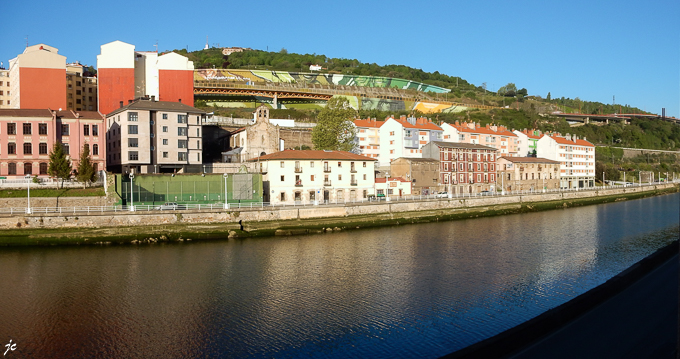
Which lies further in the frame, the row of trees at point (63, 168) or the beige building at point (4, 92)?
the beige building at point (4, 92)

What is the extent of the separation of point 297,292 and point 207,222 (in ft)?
62.4

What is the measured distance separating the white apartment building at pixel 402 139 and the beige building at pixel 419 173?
695 cm

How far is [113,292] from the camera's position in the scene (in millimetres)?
28375

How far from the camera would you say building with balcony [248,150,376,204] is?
181 ft

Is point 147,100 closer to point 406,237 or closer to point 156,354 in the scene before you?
point 406,237

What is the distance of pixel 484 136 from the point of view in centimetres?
9238

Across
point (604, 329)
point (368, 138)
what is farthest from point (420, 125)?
point (604, 329)

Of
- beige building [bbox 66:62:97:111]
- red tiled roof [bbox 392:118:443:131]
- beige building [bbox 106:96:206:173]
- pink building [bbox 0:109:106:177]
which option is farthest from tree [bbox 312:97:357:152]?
beige building [bbox 66:62:97:111]

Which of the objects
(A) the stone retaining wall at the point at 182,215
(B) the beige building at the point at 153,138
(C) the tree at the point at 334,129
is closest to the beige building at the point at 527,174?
(C) the tree at the point at 334,129

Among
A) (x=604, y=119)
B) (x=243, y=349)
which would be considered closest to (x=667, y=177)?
(x=604, y=119)

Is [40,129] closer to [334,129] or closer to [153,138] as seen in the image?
[153,138]

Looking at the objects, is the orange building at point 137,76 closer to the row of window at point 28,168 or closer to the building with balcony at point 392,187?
the row of window at point 28,168

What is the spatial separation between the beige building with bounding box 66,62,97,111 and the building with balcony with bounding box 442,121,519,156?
190 ft

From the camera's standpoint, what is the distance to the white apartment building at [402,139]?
8038cm
